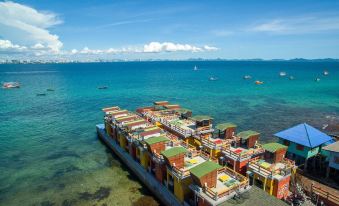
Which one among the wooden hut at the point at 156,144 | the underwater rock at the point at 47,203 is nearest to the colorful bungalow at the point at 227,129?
the wooden hut at the point at 156,144

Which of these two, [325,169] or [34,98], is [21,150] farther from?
[34,98]

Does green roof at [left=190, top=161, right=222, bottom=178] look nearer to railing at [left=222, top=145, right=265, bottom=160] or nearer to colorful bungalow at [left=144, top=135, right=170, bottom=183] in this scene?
colorful bungalow at [left=144, top=135, right=170, bottom=183]

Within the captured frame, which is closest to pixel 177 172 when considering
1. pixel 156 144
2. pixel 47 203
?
pixel 156 144

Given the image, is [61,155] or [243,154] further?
[61,155]

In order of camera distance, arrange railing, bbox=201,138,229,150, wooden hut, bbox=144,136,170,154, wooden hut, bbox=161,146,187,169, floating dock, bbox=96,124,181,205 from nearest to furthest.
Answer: wooden hut, bbox=161,146,187,169, floating dock, bbox=96,124,181,205, wooden hut, bbox=144,136,170,154, railing, bbox=201,138,229,150

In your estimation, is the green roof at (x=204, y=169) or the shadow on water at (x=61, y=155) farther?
the shadow on water at (x=61, y=155)

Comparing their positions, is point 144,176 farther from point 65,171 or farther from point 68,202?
point 65,171

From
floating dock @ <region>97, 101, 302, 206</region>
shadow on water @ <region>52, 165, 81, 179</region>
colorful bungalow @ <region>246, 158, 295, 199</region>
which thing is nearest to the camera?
floating dock @ <region>97, 101, 302, 206</region>

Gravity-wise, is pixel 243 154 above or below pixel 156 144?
below

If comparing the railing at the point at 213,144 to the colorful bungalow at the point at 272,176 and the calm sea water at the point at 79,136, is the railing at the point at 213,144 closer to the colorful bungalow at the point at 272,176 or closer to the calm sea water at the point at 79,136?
the colorful bungalow at the point at 272,176

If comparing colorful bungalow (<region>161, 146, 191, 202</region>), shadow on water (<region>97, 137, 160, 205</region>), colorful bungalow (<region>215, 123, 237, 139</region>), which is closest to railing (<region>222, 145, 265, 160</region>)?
colorful bungalow (<region>215, 123, 237, 139</region>)
